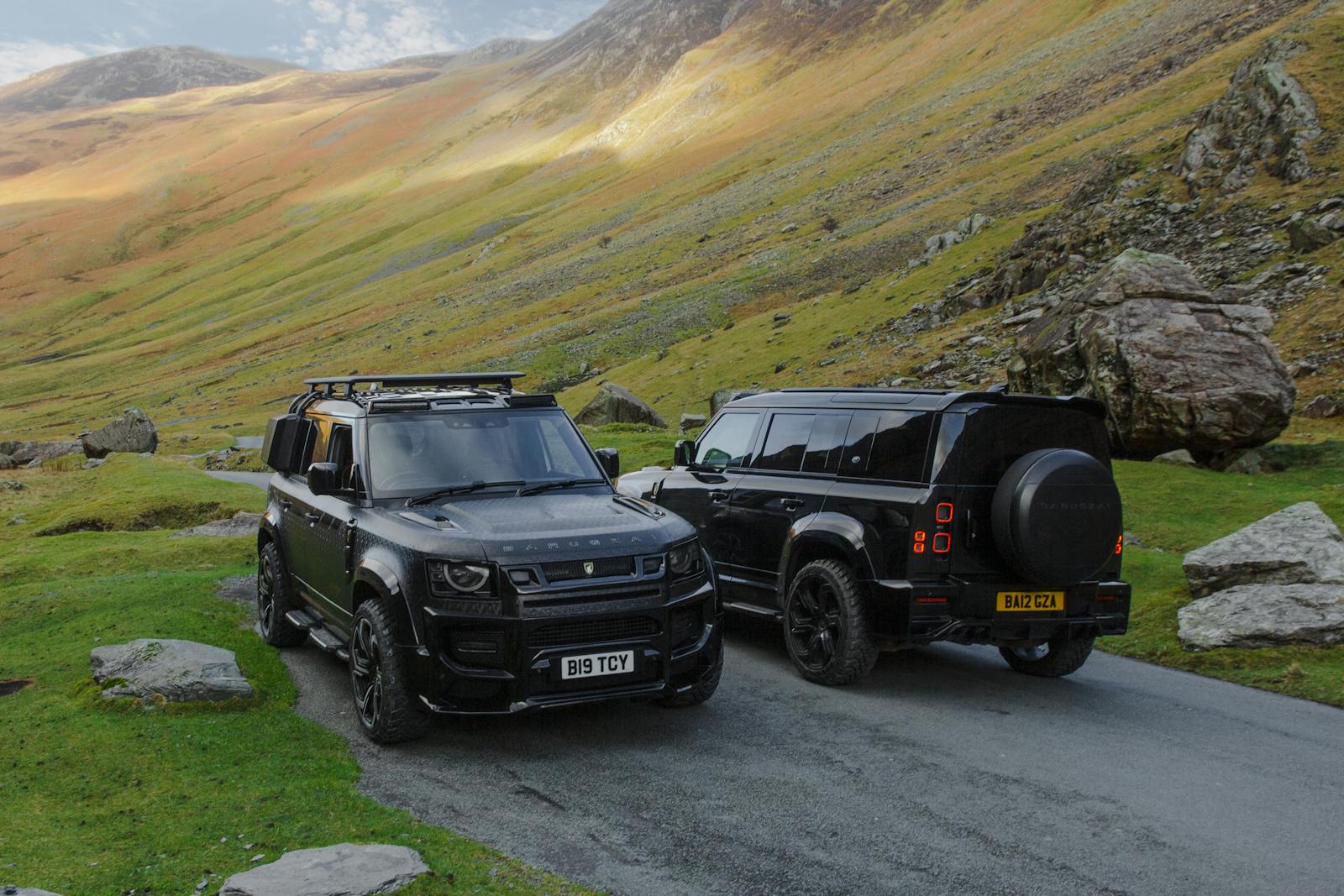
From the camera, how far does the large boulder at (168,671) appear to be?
7.81 meters

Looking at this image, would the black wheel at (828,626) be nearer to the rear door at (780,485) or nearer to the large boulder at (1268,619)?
the rear door at (780,485)

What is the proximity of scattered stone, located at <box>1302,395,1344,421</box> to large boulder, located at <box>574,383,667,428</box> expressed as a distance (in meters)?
23.2

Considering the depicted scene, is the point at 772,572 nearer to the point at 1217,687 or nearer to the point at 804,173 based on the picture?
the point at 1217,687

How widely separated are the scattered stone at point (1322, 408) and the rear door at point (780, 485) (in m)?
19.1

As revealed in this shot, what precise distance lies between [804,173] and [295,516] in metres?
98.6

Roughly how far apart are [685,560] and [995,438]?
9.50 ft

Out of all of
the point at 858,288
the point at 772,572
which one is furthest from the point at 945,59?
the point at 772,572

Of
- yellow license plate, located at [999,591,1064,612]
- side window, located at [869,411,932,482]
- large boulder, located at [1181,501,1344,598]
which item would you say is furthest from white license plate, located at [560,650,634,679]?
large boulder, located at [1181,501,1344,598]

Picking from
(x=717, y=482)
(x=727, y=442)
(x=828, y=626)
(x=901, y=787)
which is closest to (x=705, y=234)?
(x=727, y=442)

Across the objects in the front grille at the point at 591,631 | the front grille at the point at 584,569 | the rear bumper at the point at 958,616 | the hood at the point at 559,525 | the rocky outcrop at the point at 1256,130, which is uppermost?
the rocky outcrop at the point at 1256,130

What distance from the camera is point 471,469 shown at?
327 inches

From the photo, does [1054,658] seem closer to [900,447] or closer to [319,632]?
[900,447]

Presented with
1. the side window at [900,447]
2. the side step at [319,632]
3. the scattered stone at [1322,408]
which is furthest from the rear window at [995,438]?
the scattered stone at [1322,408]

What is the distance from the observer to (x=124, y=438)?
150 ft
